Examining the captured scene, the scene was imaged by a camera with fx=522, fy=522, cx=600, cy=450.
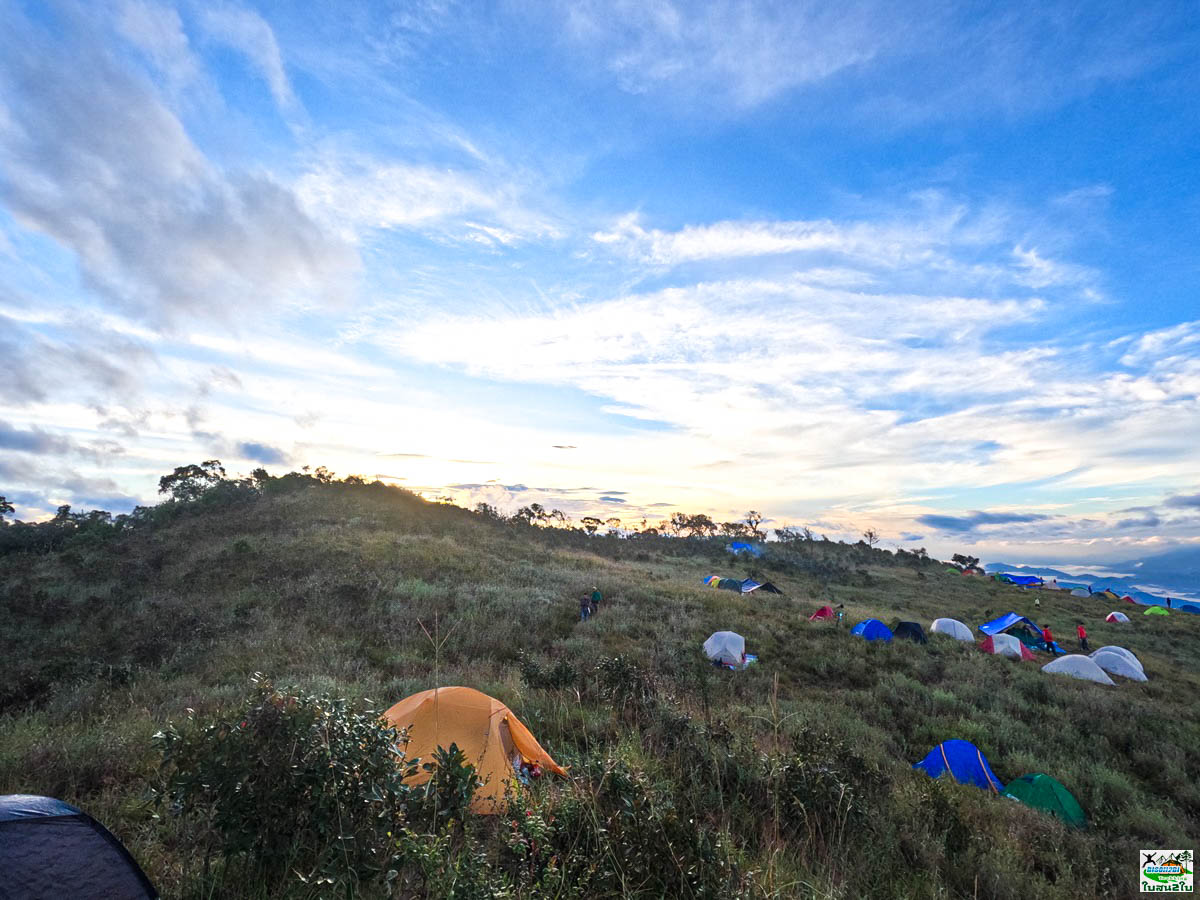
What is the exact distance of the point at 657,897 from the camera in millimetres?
3479

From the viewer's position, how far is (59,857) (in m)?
3.03

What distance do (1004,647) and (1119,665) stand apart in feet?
10.3

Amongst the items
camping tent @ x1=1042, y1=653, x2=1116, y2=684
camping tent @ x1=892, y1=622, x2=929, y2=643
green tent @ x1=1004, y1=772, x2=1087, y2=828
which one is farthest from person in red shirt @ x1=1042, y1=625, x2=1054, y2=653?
green tent @ x1=1004, y1=772, x2=1087, y2=828

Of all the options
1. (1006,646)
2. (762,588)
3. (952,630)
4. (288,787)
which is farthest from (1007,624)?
(288,787)

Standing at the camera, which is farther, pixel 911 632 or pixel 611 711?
pixel 911 632

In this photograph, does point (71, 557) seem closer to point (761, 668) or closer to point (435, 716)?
point (435, 716)

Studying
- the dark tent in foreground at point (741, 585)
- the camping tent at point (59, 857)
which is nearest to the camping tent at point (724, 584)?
the dark tent in foreground at point (741, 585)

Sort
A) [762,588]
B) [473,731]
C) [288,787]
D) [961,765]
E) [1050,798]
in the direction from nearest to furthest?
1. [288,787]
2. [473,731]
3. [1050,798]
4. [961,765]
5. [762,588]

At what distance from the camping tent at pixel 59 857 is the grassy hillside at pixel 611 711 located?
1.29ft

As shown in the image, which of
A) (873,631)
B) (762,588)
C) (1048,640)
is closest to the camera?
(873,631)

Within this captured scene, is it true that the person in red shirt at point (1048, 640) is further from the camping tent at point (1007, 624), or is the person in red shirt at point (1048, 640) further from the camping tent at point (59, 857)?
the camping tent at point (59, 857)

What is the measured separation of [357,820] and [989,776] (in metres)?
10.6

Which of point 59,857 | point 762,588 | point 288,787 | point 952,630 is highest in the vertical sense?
point 288,787

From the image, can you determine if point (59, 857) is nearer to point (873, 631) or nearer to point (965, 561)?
point (873, 631)
